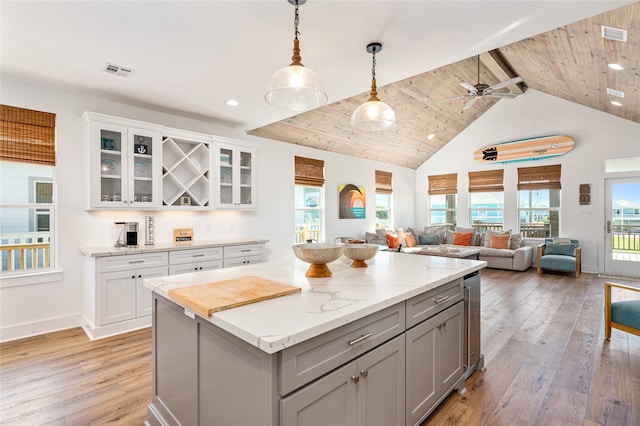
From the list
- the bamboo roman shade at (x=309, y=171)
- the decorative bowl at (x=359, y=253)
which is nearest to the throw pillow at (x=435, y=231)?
the bamboo roman shade at (x=309, y=171)

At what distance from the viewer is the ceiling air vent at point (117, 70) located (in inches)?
112

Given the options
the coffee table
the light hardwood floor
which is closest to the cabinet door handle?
the light hardwood floor

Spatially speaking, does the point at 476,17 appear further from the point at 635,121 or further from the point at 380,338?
the point at 635,121

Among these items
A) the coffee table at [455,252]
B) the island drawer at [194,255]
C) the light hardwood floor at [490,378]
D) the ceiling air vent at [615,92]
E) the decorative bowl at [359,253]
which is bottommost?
the light hardwood floor at [490,378]

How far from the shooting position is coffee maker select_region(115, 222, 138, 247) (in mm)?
3611

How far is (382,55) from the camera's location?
107 inches

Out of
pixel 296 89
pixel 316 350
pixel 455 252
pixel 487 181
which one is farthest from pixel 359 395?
pixel 487 181

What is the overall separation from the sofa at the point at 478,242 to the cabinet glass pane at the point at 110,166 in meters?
4.81

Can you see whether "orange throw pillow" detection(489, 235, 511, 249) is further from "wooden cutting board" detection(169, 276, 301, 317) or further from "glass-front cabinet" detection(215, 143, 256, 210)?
"wooden cutting board" detection(169, 276, 301, 317)

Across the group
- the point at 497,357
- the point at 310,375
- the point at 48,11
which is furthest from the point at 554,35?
the point at 48,11

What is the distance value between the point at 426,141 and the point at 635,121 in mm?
3885

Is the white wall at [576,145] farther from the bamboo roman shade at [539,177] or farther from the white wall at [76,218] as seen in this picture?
the white wall at [76,218]

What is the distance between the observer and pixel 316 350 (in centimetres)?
120

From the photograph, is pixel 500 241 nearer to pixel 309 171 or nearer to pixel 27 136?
pixel 309 171
